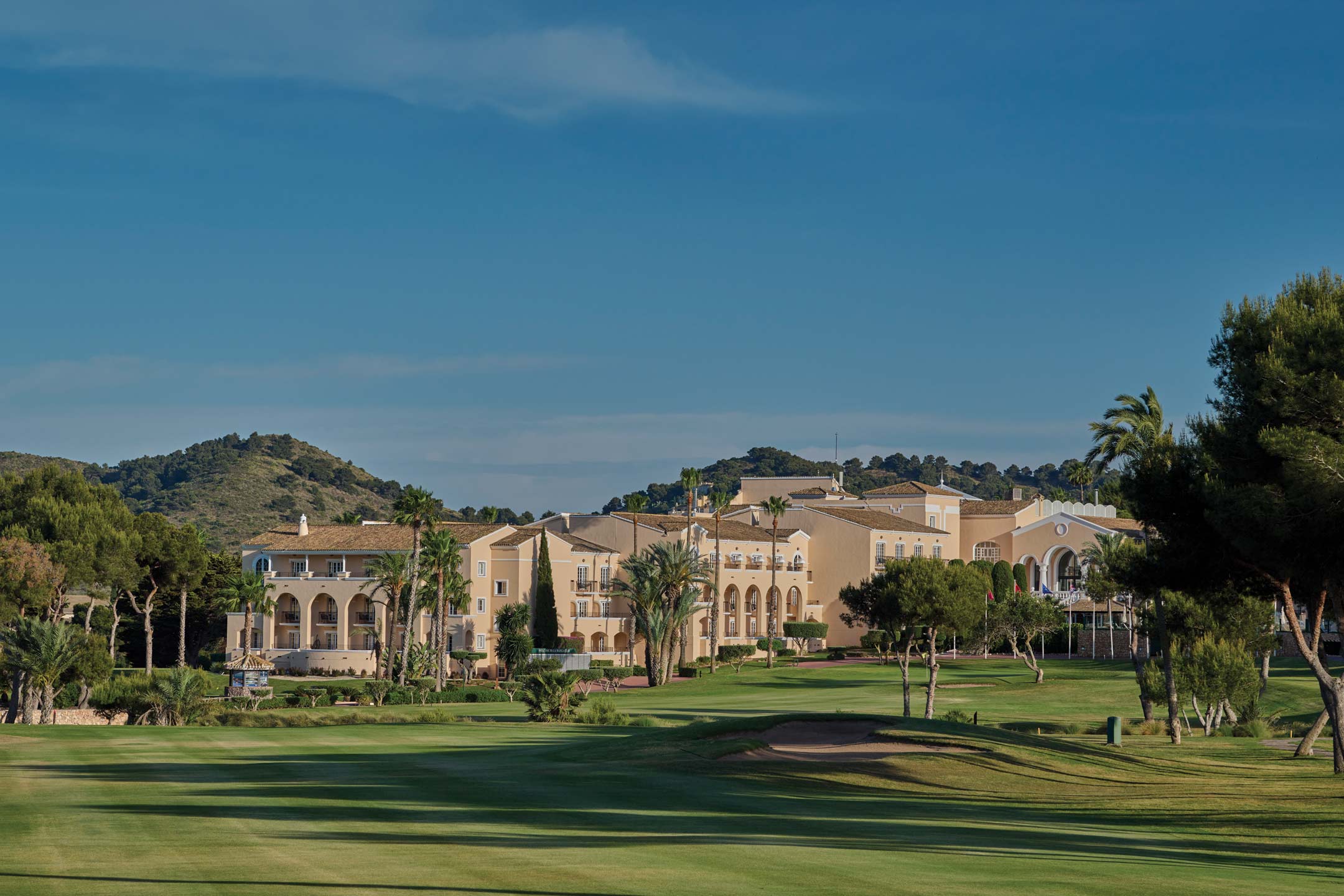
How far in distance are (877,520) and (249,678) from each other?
5746 cm

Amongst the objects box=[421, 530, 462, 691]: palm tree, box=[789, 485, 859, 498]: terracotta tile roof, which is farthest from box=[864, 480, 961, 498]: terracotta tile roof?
box=[421, 530, 462, 691]: palm tree

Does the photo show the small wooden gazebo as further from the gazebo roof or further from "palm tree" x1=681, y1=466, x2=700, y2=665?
"palm tree" x1=681, y1=466, x2=700, y2=665

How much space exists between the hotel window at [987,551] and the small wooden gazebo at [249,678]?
64949 mm

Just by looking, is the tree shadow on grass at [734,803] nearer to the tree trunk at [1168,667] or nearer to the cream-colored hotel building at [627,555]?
the tree trunk at [1168,667]

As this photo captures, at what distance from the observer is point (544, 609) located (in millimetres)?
96438

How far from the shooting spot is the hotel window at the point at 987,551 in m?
124

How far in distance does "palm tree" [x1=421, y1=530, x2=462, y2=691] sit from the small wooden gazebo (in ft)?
32.6

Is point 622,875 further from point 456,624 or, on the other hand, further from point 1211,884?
point 456,624

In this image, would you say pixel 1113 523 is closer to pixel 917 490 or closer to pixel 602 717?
pixel 917 490

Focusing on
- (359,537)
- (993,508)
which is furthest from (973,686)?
(993,508)

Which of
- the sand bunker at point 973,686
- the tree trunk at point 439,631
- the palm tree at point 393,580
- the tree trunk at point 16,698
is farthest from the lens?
the palm tree at point 393,580

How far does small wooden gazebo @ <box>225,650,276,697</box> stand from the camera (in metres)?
71.1

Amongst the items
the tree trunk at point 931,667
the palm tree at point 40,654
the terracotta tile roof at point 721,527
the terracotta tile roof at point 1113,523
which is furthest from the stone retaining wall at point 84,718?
the terracotta tile roof at point 1113,523

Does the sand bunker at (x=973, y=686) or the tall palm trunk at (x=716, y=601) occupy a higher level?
the tall palm trunk at (x=716, y=601)
